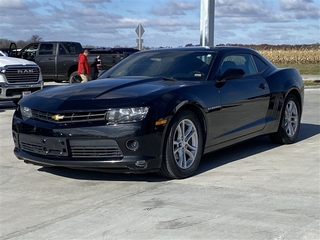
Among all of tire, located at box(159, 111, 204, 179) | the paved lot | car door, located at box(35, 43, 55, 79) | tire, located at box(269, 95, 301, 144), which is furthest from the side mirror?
car door, located at box(35, 43, 55, 79)

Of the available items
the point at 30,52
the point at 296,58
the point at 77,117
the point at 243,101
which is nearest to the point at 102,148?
the point at 77,117

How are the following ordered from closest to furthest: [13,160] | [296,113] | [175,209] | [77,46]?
1. [175,209]
2. [13,160]
3. [296,113]
4. [77,46]

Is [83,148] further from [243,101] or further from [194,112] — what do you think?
[243,101]

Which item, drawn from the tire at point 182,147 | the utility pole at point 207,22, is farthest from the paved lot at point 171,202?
the utility pole at point 207,22

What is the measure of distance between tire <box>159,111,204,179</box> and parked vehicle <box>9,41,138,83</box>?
1597 cm

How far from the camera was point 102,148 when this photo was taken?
18.1ft

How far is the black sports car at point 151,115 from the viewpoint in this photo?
5.48 m

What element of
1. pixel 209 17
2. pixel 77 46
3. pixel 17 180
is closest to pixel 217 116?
pixel 17 180

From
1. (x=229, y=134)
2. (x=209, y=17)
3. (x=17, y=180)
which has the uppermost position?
(x=209, y=17)

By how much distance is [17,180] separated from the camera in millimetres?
6074

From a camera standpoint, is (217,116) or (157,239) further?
(217,116)

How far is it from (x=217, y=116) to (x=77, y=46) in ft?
57.3

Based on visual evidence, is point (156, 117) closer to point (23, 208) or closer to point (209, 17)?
point (23, 208)

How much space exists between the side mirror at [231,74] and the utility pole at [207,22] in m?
11.4
